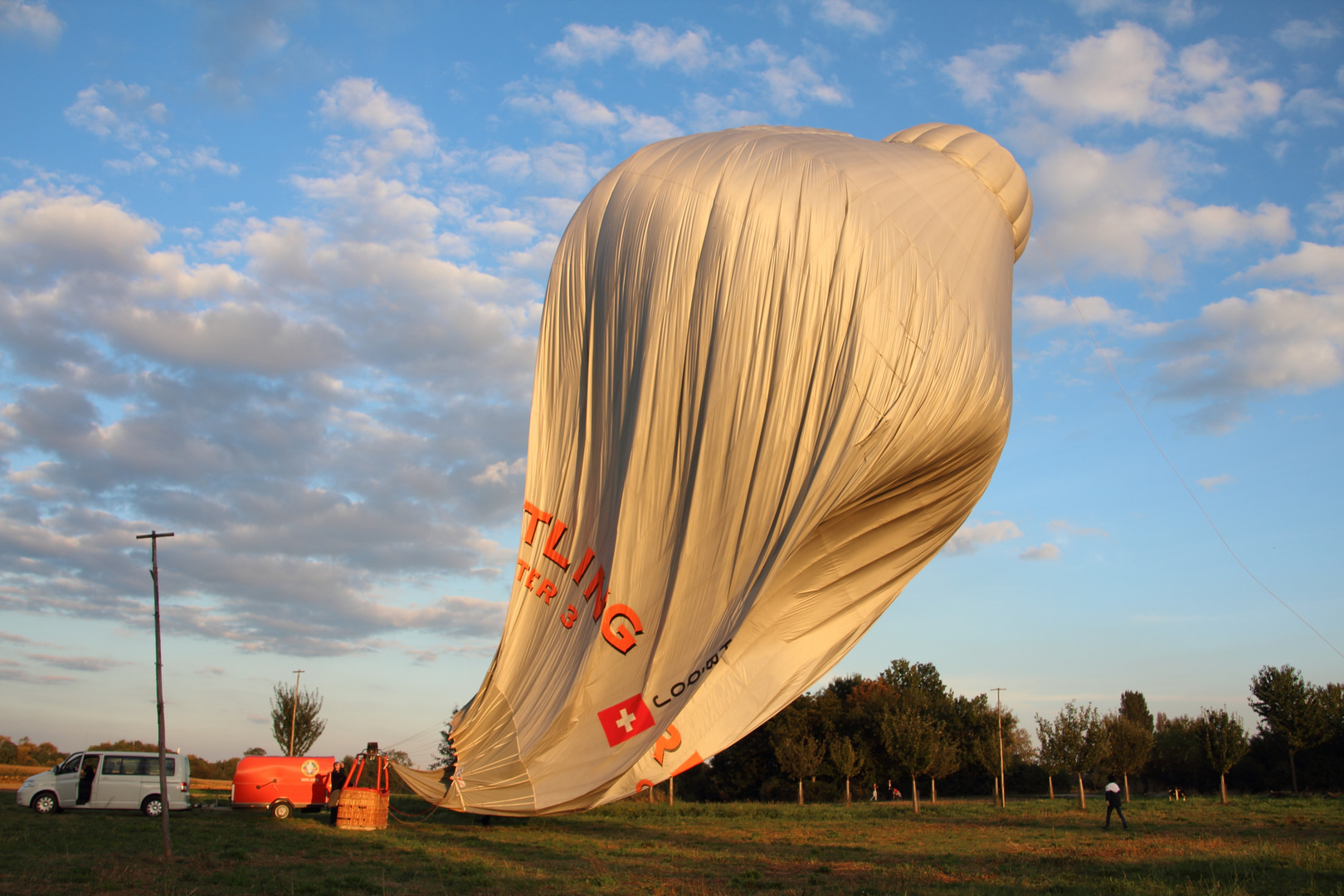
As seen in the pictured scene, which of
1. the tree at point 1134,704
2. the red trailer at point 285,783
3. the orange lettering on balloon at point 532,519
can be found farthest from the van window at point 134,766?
the tree at point 1134,704

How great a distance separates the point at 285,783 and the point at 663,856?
45.7 feet

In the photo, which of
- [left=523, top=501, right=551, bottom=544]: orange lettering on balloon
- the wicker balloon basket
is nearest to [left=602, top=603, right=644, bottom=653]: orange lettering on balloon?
[left=523, top=501, right=551, bottom=544]: orange lettering on balloon

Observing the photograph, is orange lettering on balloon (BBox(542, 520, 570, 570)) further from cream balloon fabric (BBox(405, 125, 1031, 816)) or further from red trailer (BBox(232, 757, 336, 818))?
red trailer (BBox(232, 757, 336, 818))

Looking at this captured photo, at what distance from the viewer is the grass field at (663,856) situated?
1071 centimetres

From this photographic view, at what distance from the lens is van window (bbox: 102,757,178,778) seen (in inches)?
819

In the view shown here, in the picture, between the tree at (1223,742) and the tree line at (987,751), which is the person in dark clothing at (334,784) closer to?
the tree line at (987,751)

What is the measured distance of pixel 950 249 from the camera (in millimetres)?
11977

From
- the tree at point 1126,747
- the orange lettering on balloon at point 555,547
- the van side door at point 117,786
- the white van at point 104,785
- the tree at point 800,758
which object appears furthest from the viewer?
the tree at point 800,758

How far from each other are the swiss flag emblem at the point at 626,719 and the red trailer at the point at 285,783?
54.8 ft

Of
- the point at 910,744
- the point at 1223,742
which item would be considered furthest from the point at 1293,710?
the point at 910,744

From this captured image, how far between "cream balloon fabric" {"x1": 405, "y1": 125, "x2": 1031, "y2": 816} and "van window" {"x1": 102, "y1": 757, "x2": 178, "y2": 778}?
479 inches

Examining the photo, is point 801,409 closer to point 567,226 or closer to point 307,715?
point 567,226

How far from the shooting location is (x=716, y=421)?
11.0m

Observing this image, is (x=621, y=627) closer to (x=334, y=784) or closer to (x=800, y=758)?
(x=334, y=784)
